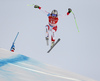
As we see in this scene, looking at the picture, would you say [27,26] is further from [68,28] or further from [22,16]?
[68,28]

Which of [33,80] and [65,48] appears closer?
[33,80]

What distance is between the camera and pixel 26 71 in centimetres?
87

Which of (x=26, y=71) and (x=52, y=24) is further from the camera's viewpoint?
(x=52, y=24)

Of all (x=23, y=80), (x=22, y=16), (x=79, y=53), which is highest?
(x=22, y=16)

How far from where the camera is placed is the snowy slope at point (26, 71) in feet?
2.65

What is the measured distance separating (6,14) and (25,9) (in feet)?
0.96

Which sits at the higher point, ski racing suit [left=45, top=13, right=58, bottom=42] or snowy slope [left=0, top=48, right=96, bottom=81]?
ski racing suit [left=45, top=13, right=58, bottom=42]

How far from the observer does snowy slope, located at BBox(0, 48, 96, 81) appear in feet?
2.65

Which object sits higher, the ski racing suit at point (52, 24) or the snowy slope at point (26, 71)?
the ski racing suit at point (52, 24)

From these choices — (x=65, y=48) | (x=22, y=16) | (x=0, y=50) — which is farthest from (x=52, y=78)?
(x=22, y=16)

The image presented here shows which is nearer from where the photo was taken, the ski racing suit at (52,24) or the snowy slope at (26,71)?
the snowy slope at (26,71)

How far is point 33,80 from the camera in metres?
0.81

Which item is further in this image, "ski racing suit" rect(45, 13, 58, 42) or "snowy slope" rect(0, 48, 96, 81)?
"ski racing suit" rect(45, 13, 58, 42)

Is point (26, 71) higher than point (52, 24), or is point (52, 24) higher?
point (52, 24)
